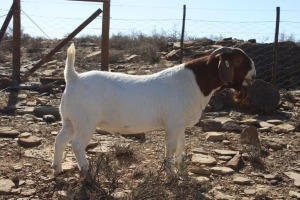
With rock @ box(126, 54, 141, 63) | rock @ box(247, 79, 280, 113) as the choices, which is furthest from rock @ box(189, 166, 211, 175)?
rock @ box(126, 54, 141, 63)

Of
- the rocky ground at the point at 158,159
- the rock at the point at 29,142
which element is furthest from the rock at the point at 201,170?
the rock at the point at 29,142

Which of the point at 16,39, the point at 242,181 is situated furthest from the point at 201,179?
the point at 16,39

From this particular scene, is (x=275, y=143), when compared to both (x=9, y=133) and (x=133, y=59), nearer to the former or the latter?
(x=9, y=133)

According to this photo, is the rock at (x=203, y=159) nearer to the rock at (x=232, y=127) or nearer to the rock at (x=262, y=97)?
the rock at (x=232, y=127)

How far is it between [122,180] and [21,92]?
6.48 metres

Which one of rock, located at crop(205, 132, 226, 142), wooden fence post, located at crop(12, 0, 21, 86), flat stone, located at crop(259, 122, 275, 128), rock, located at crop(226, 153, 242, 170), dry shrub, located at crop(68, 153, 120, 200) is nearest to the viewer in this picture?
dry shrub, located at crop(68, 153, 120, 200)

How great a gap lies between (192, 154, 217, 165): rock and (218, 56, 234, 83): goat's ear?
1.41 metres

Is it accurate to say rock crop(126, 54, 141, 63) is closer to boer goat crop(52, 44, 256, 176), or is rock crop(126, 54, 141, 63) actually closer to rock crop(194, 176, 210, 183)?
boer goat crop(52, 44, 256, 176)

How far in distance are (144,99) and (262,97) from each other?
531cm

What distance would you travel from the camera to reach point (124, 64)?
60.7ft

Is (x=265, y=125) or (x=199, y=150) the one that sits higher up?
(x=265, y=125)

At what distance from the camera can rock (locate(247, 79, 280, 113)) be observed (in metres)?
10.4

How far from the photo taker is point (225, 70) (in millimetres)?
6148

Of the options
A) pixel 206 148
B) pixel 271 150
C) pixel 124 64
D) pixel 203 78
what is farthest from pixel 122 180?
pixel 124 64
